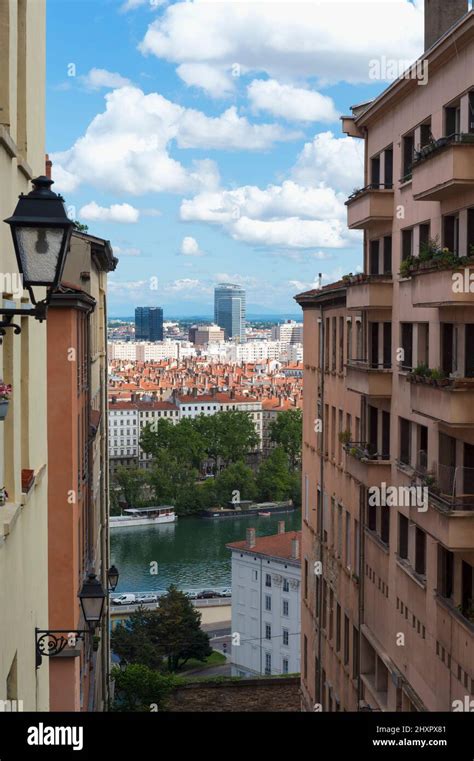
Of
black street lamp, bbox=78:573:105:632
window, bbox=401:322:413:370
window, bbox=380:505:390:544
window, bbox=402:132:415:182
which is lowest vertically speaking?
window, bbox=380:505:390:544

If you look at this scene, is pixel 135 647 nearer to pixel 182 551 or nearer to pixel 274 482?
pixel 182 551

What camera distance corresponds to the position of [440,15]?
15.8m

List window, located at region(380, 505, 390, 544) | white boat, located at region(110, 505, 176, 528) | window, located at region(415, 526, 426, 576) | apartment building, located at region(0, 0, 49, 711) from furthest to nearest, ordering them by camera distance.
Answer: white boat, located at region(110, 505, 176, 528) → window, located at region(380, 505, 390, 544) → window, located at region(415, 526, 426, 576) → apartment building, located at region(0, 0, 49, 711)

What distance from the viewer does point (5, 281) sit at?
5930 mm

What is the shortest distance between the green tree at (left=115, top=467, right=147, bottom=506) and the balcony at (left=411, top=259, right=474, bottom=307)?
320 ft

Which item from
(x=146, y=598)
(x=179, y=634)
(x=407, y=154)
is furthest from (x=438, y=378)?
(x=146, y=598)

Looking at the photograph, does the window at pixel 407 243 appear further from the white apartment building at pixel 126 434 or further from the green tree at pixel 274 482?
the white apartment building at pixel 126 434

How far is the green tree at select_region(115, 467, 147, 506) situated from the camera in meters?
110

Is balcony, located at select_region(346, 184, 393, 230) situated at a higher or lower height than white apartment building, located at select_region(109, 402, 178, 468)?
higher

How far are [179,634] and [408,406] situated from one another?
3721 centimetres

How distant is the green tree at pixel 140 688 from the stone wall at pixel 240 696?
1.48 ft

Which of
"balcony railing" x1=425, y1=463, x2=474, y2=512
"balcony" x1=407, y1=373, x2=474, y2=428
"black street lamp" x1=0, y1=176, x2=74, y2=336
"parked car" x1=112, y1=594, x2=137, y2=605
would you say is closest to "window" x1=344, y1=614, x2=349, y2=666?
"balcony railing" x1=425, y1=463, x2=474, y2=512
